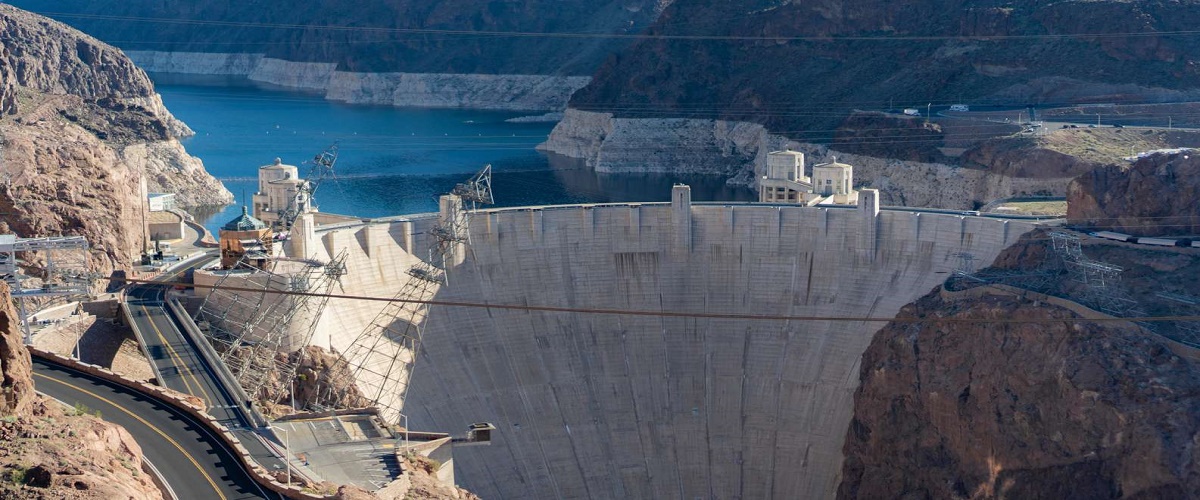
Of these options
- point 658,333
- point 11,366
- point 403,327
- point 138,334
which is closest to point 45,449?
point 11,366

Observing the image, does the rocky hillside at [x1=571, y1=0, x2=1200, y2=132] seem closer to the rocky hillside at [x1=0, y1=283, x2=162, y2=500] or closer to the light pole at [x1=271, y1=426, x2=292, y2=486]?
the light pole at [x1=271, y1=426, x2=292, y2=486]

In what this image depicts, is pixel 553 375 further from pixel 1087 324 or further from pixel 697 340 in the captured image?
pixel 1087 324

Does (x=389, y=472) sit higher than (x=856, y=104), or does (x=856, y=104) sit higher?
(x=856, y=104)

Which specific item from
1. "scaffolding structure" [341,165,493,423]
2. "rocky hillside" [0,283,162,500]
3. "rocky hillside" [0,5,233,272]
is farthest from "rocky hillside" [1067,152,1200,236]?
"rocky hillside" [0,283,162,500]

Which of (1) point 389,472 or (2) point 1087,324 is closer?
(1) point 389,472

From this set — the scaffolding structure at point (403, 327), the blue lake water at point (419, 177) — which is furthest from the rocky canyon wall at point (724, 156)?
the scaffolding structure at point (403, 327)

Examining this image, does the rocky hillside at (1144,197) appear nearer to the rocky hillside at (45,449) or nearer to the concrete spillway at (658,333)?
the concrete spillway at (658,333)

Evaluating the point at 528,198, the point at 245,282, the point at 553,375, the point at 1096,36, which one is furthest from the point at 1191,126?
the point at 245,282
